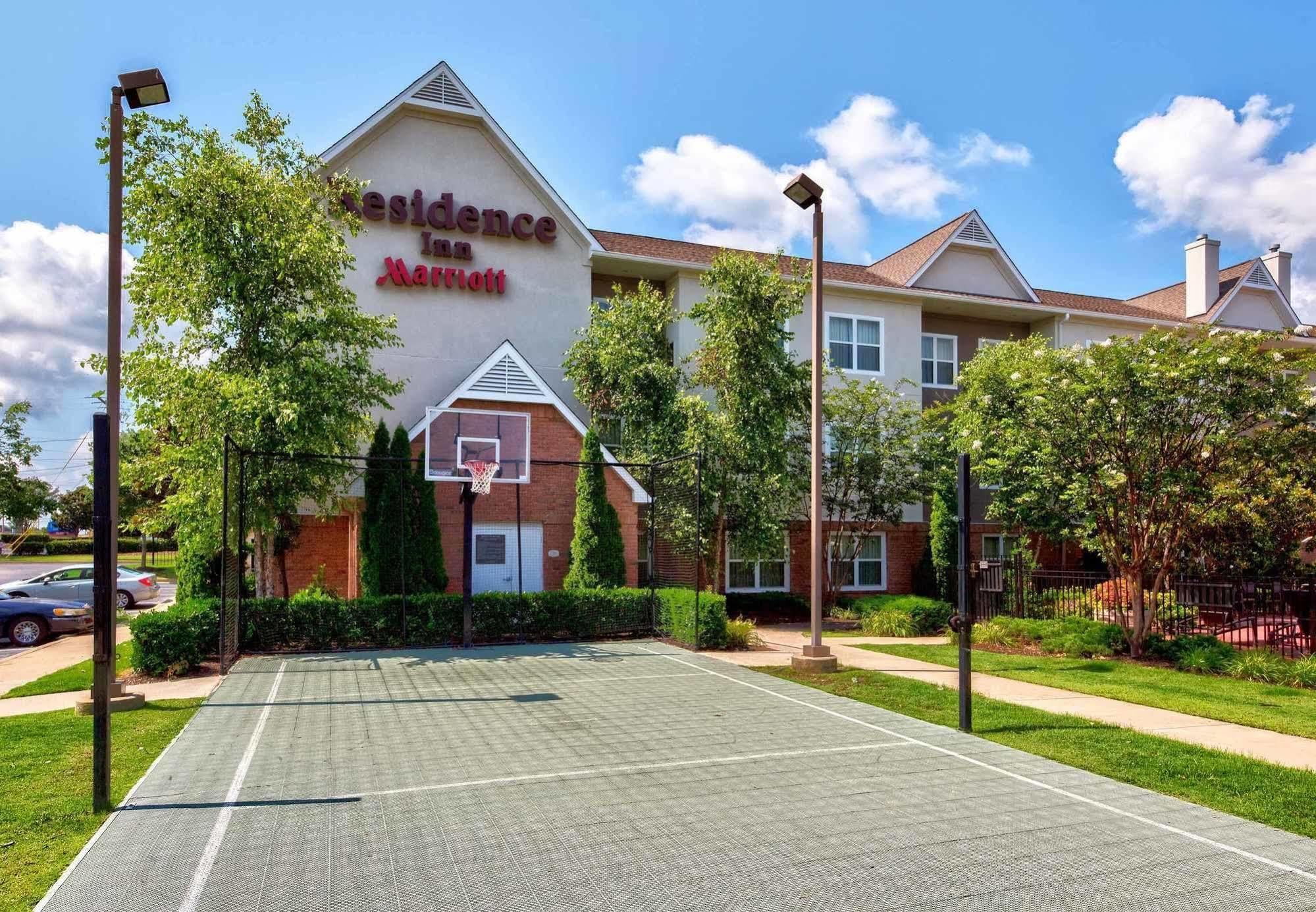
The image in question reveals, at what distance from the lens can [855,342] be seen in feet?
78.4

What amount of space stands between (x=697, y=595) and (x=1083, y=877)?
9.94 meters

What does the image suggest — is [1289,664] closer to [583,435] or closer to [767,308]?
[767,308]

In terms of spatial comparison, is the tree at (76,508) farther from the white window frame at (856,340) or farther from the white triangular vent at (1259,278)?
the white triangular vent at (1259,278)

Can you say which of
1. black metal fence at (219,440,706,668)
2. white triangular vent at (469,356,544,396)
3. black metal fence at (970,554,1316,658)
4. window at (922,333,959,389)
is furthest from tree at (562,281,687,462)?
window at (922,333,959,389)

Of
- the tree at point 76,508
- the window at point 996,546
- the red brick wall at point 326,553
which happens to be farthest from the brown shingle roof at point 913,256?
the tree at point 76,508

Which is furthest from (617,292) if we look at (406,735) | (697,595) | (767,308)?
(406,735)

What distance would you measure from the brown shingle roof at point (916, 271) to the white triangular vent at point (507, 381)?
5035 mm

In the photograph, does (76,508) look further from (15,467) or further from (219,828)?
(219,828)

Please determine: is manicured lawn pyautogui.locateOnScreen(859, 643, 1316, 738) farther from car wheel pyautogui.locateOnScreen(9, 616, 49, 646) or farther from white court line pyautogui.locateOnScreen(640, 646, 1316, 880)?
car wheel pyautogui.locateOnScreen(9, 616, 49, 646)

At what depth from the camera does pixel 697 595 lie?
47.9 feet

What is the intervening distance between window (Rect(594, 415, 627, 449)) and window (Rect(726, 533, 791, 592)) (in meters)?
3.89

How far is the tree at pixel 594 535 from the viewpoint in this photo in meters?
17.5

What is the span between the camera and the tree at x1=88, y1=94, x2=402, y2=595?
13289mm

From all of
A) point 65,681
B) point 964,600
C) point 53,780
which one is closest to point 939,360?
point 964,600
